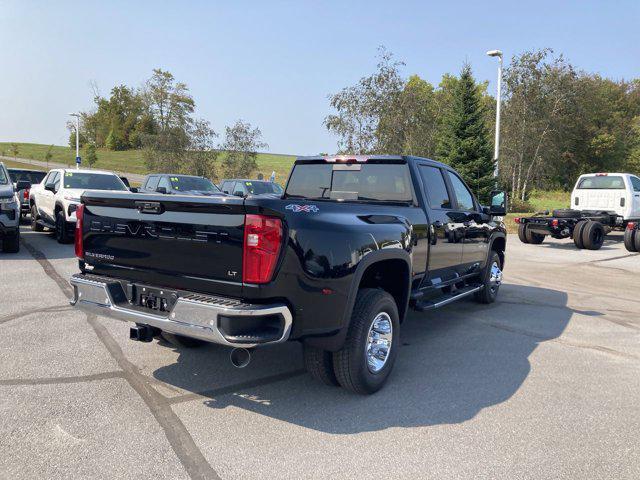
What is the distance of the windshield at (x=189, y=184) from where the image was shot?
16172 mm

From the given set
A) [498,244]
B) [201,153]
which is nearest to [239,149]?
[201,153]

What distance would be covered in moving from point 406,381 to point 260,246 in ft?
6.38

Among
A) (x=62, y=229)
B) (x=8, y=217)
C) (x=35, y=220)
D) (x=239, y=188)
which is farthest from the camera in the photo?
(x=239, y=188)

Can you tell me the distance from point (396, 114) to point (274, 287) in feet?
74.8

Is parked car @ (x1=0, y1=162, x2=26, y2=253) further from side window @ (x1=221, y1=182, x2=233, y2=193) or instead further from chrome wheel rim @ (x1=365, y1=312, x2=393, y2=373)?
side window @ (x1=221, y1=182, x2=233, y2=193)

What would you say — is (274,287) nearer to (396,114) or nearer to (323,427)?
(323,427)

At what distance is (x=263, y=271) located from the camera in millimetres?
3293

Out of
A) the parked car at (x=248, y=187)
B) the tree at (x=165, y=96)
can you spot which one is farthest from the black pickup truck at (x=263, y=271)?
the tree at (x=165, y=96)

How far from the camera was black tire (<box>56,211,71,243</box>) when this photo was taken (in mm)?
12441

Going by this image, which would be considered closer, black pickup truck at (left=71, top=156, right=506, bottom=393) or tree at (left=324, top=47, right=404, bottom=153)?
black pickup truck at (left=71, top=156, right=506, bottom=393)

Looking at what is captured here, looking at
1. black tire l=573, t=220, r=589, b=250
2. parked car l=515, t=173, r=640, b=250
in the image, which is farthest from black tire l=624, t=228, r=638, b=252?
black tire l=573, t=220, r=589, b=250

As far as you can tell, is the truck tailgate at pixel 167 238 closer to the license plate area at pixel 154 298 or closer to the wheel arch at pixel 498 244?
the license plate area at pixel 154 298

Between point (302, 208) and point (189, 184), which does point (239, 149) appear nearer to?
point (189, 184)

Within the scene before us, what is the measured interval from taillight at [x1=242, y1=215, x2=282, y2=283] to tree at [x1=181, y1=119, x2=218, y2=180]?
32621 mm
